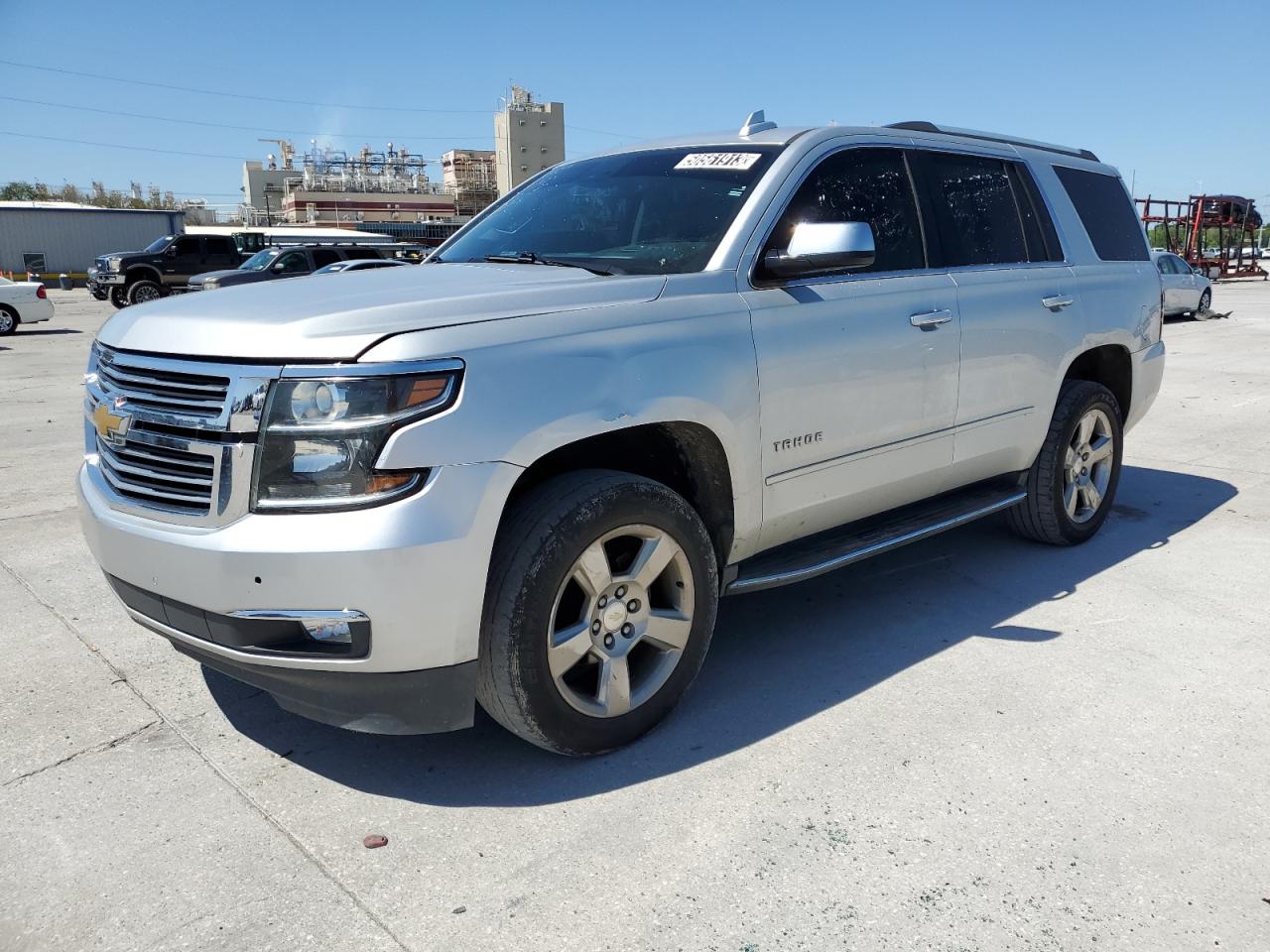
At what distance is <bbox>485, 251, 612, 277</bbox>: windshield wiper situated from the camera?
339 cm

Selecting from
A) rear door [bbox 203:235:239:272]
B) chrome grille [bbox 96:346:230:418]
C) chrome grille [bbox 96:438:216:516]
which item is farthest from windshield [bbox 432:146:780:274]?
rear door [bbox 203:235:239:272]

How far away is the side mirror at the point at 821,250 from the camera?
3.27 meters

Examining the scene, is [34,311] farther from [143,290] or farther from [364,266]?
[364,266]

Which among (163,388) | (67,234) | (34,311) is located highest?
(67,234)

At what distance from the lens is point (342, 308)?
267 cm

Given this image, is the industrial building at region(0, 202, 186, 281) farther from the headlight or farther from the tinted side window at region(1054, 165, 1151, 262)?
the headlight

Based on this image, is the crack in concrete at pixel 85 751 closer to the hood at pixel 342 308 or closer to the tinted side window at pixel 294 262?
the hood at pixel 342 308

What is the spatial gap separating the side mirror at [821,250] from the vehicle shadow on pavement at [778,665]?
1.46m

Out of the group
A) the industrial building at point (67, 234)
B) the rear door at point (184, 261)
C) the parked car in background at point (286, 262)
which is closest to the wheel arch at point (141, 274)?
the rear door at point (184, 261)

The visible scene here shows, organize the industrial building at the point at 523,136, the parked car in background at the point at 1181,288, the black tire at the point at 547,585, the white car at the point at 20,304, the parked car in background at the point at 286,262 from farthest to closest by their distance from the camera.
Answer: the industrial building at the point at 523,136 → the parked car in background at the point at 286,262 → the parked car in background at the point at 1181,288 → the white car at the point at 20,304 → the black tire at the point at 547,585

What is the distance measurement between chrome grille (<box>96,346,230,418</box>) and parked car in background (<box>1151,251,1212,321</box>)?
2144 cm

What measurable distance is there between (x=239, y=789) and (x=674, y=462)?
1.64 meters

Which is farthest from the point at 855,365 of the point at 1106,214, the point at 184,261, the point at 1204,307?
the point at 184,261

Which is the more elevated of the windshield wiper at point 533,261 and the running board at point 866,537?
the windshield wiper at point 533,261
